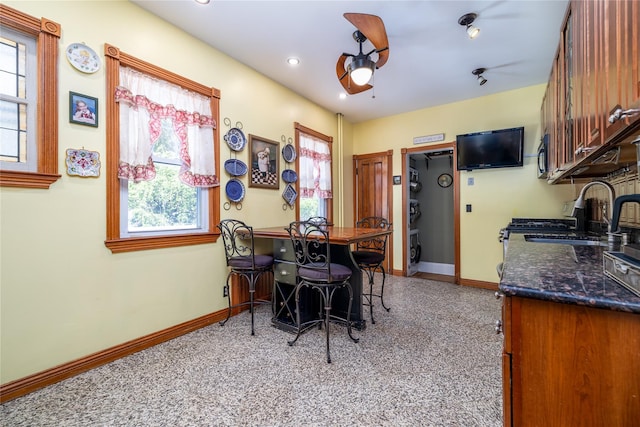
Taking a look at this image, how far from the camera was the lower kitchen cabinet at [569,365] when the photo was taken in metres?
0.67

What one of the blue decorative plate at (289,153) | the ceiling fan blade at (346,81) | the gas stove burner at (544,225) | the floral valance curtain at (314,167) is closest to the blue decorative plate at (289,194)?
the floral valance curtain at (314,167)

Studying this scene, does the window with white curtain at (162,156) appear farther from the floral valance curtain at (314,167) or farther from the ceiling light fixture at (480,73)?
the ceiling light fixture at (480,73)

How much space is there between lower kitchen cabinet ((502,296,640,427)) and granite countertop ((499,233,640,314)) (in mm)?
38

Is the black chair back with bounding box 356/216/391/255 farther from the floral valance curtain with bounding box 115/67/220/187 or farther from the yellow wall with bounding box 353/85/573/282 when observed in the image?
the floral valance curtain with bounding box 115/67/220/187

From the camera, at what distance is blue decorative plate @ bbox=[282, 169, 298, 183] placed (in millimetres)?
3625

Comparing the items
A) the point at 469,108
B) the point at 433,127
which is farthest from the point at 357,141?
the point at 469,108

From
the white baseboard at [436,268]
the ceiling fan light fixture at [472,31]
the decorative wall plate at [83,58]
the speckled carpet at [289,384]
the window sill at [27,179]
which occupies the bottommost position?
the speckled carpet at [289,384]

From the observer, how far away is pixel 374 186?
194 inches

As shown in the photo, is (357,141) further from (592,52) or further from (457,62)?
(592,52)

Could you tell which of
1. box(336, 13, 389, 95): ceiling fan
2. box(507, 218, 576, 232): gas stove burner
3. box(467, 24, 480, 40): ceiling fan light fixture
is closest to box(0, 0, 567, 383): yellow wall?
box(507, 218, 576, 232): gas stove burner

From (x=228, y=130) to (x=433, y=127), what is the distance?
3152 millimetres

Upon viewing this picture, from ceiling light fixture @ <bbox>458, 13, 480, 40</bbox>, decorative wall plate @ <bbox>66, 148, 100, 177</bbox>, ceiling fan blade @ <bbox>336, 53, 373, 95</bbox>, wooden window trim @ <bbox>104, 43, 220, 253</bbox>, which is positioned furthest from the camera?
ceiling fan blade @ <bbox>336, 53, 373, 95</bbox>

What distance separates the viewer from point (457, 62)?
3031 millimetres

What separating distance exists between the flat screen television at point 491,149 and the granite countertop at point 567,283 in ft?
9.23
